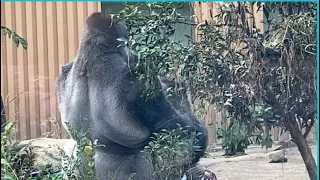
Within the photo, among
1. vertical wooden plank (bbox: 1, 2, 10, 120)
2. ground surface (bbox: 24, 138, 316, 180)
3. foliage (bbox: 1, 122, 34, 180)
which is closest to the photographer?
foliage (bbox: 1, 122, 34, 180)

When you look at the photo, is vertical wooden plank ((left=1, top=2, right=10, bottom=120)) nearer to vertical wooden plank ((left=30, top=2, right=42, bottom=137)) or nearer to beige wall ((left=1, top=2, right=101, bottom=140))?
beige wall ((left=1, top=2, right=101, bottom=140))

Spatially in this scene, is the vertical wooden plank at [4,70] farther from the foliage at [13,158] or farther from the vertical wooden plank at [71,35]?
the vertical wooden plank at [71,35]

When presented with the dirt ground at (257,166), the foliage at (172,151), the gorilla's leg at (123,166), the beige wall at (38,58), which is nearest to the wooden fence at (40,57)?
the beige wall at (38,58)

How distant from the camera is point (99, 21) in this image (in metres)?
3.46

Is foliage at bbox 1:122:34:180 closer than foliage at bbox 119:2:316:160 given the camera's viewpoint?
Yes

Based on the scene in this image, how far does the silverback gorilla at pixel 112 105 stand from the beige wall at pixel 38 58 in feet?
0.17

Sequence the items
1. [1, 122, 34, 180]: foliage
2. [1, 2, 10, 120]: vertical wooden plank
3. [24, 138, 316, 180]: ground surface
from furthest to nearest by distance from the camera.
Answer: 1. [24, 138, 316, 180]: ground surface
2. [1, 2, 10, 120]: vertical wooden plank
3. [1, 122, 34, 180]: foliage

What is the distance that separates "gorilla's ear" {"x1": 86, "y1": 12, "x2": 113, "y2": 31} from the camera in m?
3.43

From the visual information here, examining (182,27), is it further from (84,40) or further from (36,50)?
(36,50)

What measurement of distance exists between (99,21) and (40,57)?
1.16 ft

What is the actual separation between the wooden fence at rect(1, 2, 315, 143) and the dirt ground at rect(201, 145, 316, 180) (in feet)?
2.37

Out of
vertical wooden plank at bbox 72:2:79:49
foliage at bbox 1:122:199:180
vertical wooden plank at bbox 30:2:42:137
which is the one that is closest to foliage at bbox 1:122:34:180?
foliage at bbox 1:122:199:180

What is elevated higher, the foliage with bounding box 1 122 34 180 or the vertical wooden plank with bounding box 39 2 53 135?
the vertical wooden plank with bounding box 39 2 53 135

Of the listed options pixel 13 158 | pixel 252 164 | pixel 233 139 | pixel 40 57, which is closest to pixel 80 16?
pixel 40 57
